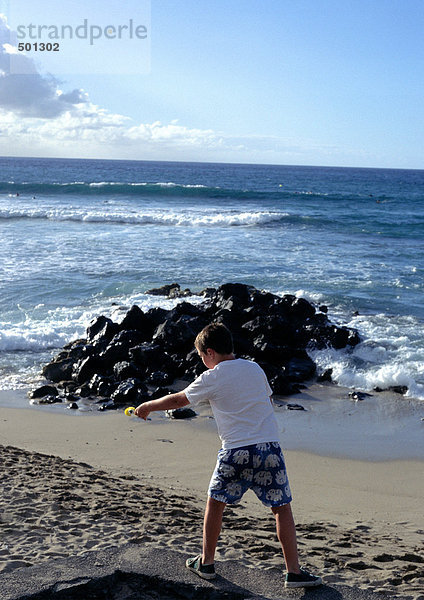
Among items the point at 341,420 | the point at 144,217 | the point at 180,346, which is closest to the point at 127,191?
the point at 144,217

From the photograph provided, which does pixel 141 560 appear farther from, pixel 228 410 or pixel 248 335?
pixel 248 335

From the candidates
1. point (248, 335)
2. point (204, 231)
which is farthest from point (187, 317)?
point (204, 231)

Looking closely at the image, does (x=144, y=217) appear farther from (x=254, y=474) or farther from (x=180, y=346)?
(x=254, y=474)

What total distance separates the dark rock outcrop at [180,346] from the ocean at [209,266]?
54cm

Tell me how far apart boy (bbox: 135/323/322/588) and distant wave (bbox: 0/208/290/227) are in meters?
26.6

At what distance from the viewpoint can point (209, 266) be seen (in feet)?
61.7

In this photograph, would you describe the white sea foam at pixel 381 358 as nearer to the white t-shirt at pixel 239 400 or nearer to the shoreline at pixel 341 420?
the shoreline at pixel 341 420

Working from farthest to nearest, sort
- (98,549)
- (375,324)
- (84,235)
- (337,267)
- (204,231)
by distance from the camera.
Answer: (204,231)
(84,235)
(337,267)
(375,324)
(98,549)

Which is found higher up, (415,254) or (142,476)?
(415,254)

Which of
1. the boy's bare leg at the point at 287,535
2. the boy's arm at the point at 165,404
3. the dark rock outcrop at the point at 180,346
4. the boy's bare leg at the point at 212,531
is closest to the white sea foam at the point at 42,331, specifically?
the dark rock outcrop at the point at 180,346

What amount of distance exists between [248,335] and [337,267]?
28.2ft

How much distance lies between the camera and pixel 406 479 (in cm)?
635

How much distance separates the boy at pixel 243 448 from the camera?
361 centimetres

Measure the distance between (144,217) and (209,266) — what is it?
13.6m
